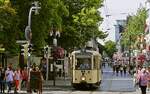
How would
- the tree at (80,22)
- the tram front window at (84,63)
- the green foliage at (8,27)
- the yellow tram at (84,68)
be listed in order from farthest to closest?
the tree at (80,22) < the tram front window at (84,63) < the yellow tram at (84,68) < the green foliage at (8,27)

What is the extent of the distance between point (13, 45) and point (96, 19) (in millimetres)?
23862

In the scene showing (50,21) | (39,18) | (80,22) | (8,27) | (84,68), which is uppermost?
(80,22)

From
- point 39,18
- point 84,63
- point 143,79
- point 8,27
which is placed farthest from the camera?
point 39,18

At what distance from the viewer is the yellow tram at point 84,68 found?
153 feet

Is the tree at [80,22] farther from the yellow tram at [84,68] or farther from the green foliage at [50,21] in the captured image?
the yellow tram at [84,68]

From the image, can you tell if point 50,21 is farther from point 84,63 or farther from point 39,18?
point 84,63

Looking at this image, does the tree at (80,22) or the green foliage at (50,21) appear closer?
the green foliage at (50,21)

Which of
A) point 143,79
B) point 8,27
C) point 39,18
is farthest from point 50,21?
point 143,79

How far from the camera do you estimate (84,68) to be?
153ft

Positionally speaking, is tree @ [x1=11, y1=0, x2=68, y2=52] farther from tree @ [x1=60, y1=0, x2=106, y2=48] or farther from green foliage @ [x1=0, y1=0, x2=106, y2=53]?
tree @ [x1=60, y1=0, x2=106, y2=48]

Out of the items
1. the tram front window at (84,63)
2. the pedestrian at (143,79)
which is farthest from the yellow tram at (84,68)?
the pedestrian at (143,79)

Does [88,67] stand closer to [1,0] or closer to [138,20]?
[1,0]

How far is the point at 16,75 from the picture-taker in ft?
133

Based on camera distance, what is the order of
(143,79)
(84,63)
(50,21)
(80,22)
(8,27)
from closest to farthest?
(143,79) < (8,27) < (84,63) < (50,21) < (80,22)
